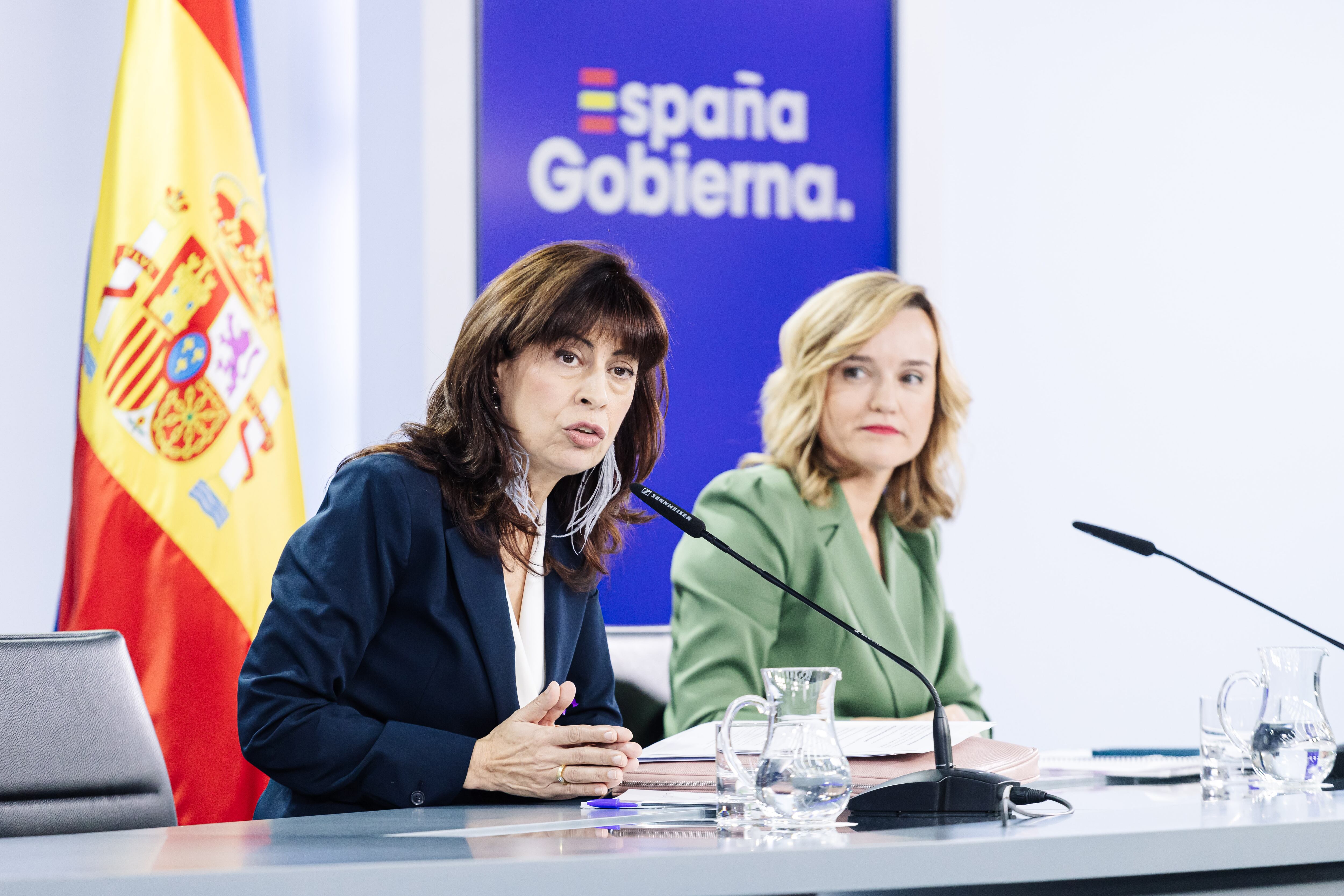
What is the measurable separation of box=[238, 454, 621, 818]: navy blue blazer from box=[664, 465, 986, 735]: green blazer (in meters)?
0.45

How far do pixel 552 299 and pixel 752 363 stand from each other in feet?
5.55

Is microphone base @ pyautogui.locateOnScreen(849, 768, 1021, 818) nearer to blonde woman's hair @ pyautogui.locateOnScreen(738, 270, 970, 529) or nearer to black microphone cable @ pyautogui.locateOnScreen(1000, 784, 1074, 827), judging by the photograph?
black microphone cable @ pyautogui.locateOnScreen(1000, 784, 1074, 827)

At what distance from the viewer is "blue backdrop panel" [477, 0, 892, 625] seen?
3.11 metres

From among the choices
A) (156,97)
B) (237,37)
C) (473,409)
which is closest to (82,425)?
(156,97)

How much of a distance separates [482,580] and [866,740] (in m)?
0.52

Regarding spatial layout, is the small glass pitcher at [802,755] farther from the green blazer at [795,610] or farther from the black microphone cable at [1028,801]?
the green blazer at [795,610]

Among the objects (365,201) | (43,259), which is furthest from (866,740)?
(43,259)

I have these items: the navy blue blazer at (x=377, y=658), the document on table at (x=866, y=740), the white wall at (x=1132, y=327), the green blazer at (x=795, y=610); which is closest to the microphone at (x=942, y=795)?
the document on table at (x=866, y=740)

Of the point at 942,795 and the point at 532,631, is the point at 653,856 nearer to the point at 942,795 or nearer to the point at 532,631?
the point at 942,795

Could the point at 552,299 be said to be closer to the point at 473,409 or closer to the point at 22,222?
the point at 473,409

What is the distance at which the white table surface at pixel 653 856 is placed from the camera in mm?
810

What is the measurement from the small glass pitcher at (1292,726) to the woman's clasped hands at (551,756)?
0.69 m

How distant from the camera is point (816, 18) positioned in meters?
3.32

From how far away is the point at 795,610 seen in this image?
2164mm
